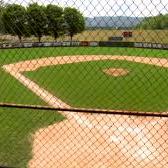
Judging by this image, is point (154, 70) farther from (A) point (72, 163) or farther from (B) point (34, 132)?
(A) point (72, 163)

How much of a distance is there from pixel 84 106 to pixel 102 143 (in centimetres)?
382

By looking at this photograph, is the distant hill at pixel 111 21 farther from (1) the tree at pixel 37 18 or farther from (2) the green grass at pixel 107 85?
(2) the green grass at pixel 107 85

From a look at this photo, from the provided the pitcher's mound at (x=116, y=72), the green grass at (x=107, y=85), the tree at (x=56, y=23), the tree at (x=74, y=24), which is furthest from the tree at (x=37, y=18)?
the pitcher's mound at (x=116, y=72)

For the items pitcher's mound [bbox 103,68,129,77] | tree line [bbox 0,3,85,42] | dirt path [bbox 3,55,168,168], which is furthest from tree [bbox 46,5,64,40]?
pitcher's mound [bbox 103,68,129,77]

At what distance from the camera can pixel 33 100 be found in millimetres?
13602

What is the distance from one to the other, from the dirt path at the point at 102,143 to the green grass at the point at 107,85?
6.59 ft

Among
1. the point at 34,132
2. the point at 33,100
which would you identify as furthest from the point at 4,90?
the point at 34,132

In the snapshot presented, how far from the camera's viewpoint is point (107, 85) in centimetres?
1650

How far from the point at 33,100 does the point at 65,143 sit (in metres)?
4.71

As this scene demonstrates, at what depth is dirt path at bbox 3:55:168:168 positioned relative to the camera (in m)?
8.12

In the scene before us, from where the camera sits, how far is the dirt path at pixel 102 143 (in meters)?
8.12

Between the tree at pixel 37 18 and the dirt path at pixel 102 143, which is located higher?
the tree at pixel 37 18

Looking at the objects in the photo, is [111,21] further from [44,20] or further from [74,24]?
[44,20]

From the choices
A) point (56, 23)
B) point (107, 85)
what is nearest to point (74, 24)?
point (56, 23)
